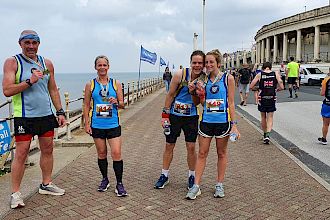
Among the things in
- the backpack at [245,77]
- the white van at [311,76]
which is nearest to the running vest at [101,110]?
the backpack at [245,77]

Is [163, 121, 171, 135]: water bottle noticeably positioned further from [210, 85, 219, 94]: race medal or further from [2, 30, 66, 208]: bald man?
[2, 30, 66, 208]: bald man

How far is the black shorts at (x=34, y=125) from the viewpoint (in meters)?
4.57

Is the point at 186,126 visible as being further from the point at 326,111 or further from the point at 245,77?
the point at 245,77

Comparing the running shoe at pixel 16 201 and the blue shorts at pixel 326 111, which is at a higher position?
the blue shorts at pixel 326 111

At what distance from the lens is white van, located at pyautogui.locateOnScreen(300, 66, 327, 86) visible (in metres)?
30.5

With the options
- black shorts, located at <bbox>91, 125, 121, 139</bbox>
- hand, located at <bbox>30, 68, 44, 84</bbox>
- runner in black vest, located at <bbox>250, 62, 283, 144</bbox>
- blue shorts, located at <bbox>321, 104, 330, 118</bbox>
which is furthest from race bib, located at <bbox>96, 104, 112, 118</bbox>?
blue shorts, located at <bbox>321, 104, 330, 118</bbox>

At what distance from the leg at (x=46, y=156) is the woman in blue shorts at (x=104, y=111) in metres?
0.56

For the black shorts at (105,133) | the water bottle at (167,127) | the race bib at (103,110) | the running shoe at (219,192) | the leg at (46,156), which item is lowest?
the running shoe at (219,192)

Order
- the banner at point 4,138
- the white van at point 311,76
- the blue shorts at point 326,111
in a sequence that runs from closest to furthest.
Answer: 1. the banner at point 4,138
2. the blue shorts at point 326,111
3. the white van at point 311,76

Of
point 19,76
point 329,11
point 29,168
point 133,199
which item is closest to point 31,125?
point 19,76

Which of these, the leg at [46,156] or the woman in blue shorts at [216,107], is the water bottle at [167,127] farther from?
the leg at [46,156]

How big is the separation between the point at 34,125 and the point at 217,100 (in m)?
2.28

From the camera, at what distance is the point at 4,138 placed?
5.54 metres

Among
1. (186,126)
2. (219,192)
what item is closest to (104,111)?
(186,126)
